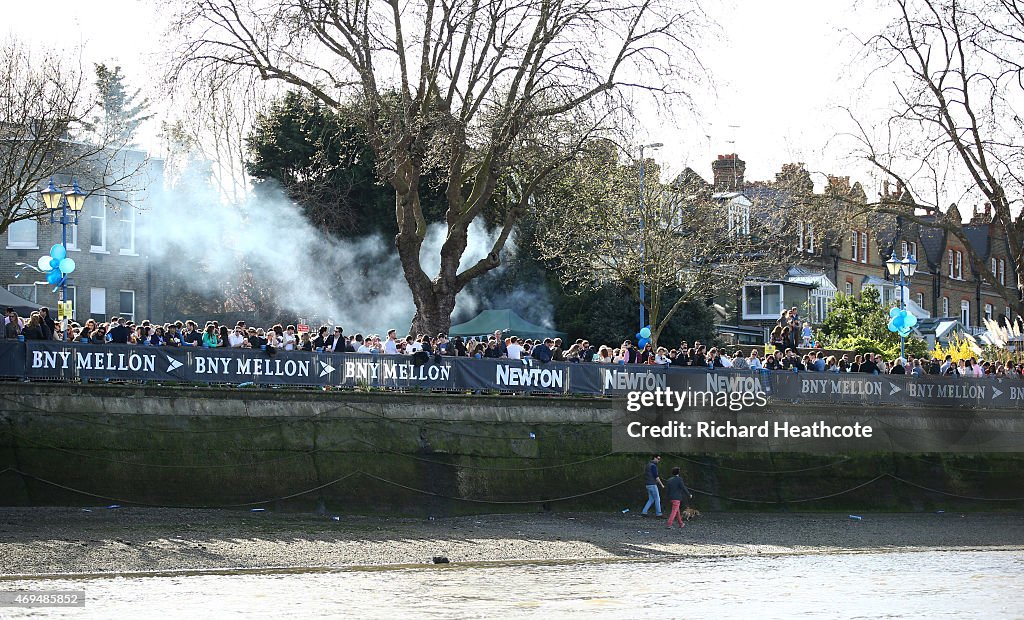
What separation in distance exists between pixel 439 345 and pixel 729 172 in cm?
3568

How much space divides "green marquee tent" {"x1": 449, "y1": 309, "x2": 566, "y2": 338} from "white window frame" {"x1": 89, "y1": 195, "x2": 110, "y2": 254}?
13259 mm

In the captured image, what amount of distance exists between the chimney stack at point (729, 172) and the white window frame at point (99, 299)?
978 inches

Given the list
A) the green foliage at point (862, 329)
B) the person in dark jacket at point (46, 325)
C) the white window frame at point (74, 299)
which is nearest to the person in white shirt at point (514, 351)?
the person in dark jacket at point (46, 325)

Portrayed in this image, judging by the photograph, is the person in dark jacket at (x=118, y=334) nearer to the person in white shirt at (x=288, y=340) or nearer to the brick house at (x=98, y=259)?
the person in white shirt at (x=288, y=340)

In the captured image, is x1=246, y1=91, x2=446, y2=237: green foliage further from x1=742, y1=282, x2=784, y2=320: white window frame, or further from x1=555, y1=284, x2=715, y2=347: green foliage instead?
x1=742, y1=282, x2=784, y2=320: white window frame

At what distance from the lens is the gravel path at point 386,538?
69.8 feet

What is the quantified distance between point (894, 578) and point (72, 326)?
54.6 ft

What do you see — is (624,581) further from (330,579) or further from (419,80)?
(419,80)

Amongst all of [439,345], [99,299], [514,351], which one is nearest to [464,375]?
[439,345]

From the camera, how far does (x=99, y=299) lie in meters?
46.6

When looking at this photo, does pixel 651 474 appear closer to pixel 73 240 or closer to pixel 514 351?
pixel 514 351

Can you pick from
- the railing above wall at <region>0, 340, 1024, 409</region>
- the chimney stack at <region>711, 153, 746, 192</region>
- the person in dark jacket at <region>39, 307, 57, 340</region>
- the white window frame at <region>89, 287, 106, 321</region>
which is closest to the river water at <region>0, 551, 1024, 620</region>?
the railing above wall at <region>0, 340, 1024, 409</region>

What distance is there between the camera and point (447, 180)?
107 ft

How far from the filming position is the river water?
59.3ft
